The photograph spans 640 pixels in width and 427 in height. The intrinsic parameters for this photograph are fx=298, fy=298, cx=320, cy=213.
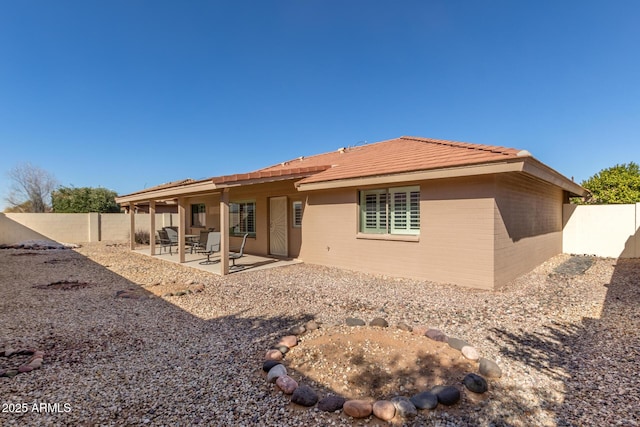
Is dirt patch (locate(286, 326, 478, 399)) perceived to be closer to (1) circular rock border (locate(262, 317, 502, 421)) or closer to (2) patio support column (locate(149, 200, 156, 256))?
(1) circular rock border (locate(262, 317, 502, 421))

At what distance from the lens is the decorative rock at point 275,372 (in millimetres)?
3225

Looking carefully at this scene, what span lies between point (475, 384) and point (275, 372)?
6.77 feet

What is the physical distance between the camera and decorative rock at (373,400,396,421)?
260cm

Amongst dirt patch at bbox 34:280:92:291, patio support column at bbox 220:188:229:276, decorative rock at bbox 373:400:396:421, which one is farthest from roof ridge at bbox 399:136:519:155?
dirt patch at bbox 34:280:92:291

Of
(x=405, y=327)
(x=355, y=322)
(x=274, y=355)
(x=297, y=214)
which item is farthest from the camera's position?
(x=297, y=214)

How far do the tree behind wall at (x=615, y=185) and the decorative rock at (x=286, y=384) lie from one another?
19.8m

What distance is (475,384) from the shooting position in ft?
9.70

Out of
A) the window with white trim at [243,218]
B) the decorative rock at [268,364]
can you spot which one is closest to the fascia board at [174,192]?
the window with white trim at [243,218]

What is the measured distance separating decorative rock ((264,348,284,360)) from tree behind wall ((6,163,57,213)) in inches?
1731

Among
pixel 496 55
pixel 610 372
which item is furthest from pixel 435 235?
pixel 496 55

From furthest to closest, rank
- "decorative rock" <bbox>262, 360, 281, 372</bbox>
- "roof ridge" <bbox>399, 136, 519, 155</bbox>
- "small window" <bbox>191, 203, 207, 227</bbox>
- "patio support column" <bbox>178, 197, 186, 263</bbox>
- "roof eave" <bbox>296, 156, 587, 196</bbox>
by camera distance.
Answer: "small window" <bbox>191, 203, 207, 227</bbox> < "patio support column" <bbox>178, 197, 186, 263</bbox> < "roof ridge" <bbox>399, 136, 519, 155</bbox> < "roof eave" <bbox>296, 156, 587, 196</bbox> < "decorative rock" <bbox>262, 360, 281, 372</bbox>

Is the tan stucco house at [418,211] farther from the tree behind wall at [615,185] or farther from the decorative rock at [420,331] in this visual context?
the tree behind wall at [615,185]

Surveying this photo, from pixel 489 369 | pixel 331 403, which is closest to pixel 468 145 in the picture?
pixel 489 369

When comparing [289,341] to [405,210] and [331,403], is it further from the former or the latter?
[405,210]
